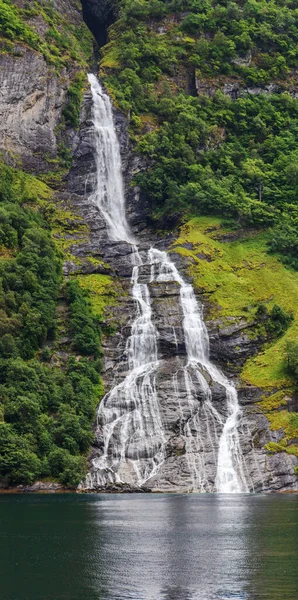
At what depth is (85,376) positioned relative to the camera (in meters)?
73.5

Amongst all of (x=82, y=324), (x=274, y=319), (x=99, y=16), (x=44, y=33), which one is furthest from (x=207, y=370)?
(x=99, y=16)

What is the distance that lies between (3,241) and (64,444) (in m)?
30.1

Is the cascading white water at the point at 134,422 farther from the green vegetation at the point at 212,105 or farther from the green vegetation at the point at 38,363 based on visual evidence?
the green vegetation at the point at 212,105

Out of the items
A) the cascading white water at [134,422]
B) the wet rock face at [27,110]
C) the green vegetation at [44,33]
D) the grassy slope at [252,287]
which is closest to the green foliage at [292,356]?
the grassy slope at [252,287]

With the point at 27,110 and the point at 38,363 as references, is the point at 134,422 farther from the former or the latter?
the point at 27,110

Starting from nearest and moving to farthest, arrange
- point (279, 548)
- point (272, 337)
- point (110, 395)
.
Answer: point (279, 548) → point (110, 395) → point (272, 337)

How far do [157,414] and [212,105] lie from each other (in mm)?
69919

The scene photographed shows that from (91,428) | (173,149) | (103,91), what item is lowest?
(91,428)

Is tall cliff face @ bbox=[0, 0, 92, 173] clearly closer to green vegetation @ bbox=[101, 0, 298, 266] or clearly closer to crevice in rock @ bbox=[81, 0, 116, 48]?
green vegetation @ bbox=[101, 0, 298, 266]

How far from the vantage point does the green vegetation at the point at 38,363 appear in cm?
6284

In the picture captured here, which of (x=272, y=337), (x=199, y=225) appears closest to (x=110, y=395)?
(x=272, y=337)

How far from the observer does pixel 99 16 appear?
148m

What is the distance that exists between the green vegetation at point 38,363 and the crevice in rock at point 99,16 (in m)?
66.0

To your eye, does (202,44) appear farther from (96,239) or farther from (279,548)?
(279,548)
